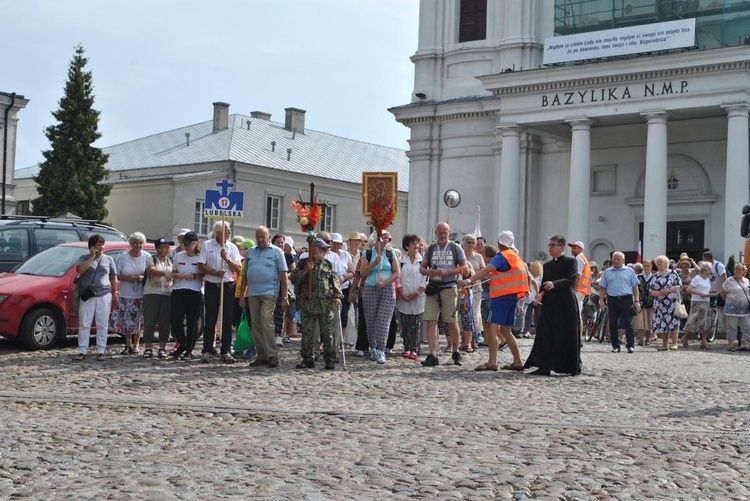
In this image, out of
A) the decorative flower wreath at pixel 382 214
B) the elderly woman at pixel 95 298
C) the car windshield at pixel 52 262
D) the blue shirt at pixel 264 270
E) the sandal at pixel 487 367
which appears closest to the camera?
the blue shirt at pixel 264 270

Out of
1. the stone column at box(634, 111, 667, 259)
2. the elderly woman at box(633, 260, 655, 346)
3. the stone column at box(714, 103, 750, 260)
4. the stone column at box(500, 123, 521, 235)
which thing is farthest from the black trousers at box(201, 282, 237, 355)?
the stone column at box(500, 123, 521, 235)

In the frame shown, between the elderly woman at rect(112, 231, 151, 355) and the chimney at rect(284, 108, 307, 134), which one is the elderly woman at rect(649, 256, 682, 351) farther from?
the chimney at rect(284, 108, 307, 134)

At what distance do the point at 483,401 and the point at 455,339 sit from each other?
4229 millimetres

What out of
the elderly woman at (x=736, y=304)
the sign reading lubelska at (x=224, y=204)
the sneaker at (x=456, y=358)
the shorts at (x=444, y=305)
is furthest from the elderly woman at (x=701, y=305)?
the sign reading lubelska at (x=224, y=204)

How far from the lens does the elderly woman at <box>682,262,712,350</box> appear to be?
2298 centimetres

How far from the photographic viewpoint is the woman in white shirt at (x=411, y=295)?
1633 cm

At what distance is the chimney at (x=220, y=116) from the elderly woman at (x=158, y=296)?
49.2m

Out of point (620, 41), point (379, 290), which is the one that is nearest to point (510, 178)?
point (620, 41)

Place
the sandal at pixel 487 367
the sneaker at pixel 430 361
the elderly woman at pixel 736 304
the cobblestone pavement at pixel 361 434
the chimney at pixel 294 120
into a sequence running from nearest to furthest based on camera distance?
the cobblestone pavement at pixel 361 434
the sandal at pixel 487 367
the sneaker at pixel 430 361
the elderly woman at pixel 736 304
the chimney at pixel 294 120

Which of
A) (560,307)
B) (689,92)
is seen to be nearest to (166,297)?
(560,307)

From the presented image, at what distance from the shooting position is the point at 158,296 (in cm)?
1617

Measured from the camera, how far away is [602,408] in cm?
1128

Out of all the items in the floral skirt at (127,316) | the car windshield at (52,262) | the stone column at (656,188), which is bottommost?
the floral skirt at (127,316)

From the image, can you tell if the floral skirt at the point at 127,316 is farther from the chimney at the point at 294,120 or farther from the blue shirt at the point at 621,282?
the chimney at the point at 294,120
